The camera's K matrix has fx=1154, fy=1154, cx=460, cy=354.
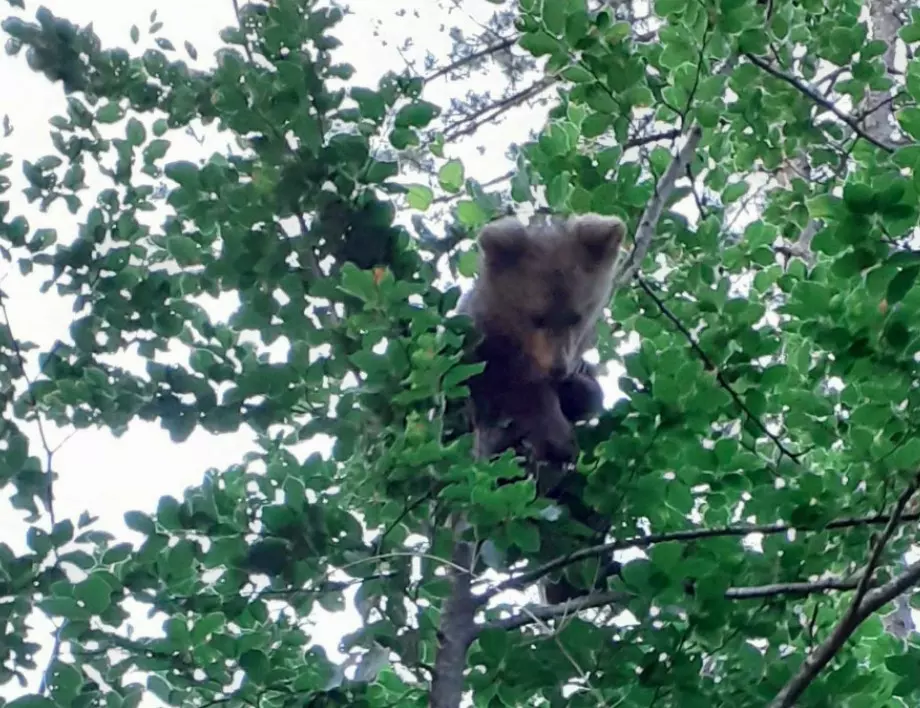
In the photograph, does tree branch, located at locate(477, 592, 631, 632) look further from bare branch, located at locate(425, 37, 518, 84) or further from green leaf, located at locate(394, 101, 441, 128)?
bare branch, located at locate(425, 37, 518, 84)

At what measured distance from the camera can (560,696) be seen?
1901 millimetres

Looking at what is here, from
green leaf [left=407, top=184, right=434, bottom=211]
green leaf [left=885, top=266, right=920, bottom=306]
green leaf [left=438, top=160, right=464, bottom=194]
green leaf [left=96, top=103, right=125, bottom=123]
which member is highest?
green leaf [left=96, top=103, right=125, bottom=123]

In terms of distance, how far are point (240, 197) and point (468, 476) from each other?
2.29 feet

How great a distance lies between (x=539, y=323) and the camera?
2652 millimetres

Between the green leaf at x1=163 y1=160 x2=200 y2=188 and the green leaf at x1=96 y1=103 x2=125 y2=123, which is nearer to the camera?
the green leaf at x1=163 y1=160 x2=200 y2=188

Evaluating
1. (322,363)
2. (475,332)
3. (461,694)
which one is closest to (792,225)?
(475,332)

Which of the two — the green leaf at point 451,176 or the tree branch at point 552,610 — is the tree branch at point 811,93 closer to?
the green leaf at point 451,176

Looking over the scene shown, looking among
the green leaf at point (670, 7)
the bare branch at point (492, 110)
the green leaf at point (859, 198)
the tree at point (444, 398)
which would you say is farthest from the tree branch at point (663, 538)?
the bare branch at point (492, 110)

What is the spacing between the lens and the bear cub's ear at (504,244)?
255 cm

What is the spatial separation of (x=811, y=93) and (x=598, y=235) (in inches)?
21.0

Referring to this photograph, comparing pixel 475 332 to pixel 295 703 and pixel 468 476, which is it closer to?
pixel 468 476

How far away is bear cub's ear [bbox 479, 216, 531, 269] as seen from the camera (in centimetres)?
255

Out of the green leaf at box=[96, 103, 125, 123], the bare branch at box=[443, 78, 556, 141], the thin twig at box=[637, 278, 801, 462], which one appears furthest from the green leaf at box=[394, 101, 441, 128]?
the bare branch at box=[443, 78, 556, 141]

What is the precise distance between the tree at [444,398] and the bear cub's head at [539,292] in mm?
180
